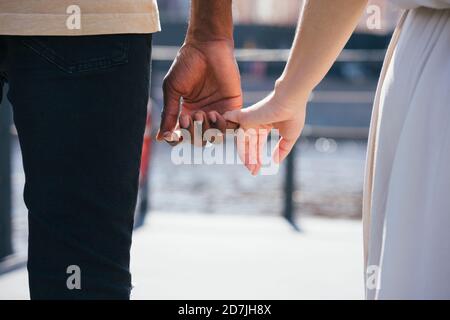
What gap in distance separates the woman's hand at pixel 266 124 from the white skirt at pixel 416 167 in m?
0.30

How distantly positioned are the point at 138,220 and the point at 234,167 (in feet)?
14.8

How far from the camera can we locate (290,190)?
5617mm

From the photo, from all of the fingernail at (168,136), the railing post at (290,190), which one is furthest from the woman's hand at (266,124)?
the railing post at (290,190)

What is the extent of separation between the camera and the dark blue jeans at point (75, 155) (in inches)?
65.2

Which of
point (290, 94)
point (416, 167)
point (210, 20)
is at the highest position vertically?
point (210, 20)

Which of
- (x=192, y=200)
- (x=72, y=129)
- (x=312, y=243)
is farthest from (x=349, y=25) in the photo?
(x=192, y=200)

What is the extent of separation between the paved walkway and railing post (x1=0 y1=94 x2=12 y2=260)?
30cm

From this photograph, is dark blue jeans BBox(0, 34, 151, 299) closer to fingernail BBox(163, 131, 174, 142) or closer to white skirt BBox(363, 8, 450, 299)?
fingernail BBox(163, 131, 174, 142)

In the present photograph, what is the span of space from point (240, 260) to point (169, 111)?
2.43 meters

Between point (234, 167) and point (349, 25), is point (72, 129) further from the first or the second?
point (234, 167)

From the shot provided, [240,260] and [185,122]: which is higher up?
[185,122]

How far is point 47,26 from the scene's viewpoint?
1.69 meters

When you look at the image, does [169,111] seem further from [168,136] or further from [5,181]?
[5,181]

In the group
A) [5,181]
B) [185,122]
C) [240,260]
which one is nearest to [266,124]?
[185,122]
